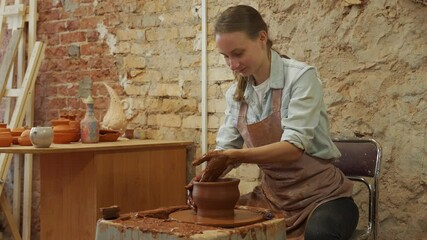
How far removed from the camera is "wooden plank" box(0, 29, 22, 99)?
4414 mm

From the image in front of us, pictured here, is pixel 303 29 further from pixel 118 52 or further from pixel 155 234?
pixel 155 234

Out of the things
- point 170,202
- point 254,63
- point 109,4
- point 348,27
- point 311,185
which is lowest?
point 170,202

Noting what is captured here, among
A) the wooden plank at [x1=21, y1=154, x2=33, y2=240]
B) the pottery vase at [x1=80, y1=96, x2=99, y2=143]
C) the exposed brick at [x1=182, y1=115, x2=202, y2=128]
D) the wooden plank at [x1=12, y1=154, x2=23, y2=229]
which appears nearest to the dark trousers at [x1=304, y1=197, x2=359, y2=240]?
the exposed brick at [x1=182, y1=115, x2=202, y2=128]

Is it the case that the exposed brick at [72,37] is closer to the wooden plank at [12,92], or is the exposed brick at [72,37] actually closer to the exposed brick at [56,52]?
the exposed brick at [56,52]

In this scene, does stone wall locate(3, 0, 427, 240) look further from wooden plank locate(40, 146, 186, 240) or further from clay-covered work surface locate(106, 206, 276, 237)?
clay-covered work surface locate(106, 206, 276, 237)

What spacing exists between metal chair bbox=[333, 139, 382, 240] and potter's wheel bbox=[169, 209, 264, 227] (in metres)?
0.71

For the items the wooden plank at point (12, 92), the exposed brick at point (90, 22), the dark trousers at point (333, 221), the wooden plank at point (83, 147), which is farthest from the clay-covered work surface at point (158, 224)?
the wooden plank at point (12, 92)

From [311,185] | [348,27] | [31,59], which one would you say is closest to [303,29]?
[348,27]

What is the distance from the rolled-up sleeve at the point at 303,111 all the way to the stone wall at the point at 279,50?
0.68 metres

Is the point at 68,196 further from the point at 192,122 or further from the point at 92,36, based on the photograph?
the point at 92,36

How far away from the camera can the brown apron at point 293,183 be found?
7.95 feet

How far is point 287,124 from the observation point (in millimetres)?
2381

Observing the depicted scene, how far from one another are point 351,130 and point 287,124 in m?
0.84

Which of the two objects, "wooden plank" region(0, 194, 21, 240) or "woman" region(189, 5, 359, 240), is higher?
"woman" region(189, 5, 359, 240)
